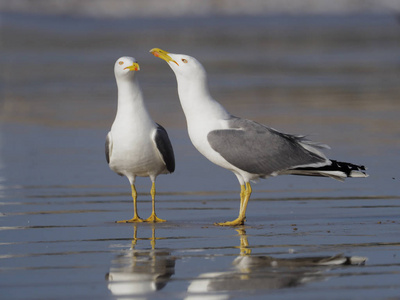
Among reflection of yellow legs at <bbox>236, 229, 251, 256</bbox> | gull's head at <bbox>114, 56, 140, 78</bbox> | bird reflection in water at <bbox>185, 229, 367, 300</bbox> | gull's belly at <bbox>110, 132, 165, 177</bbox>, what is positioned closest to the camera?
bird reflection in water at <bbox>185, 229, 367, 300</bbox>

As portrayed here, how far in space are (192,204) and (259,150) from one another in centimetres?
131

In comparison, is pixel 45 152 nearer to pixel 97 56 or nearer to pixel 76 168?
pixel 76 168

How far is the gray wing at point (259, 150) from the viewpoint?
29.9 ft

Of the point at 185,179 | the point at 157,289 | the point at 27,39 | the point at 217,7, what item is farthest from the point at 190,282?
the point at 217,7

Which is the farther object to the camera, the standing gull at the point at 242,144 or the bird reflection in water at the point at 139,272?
the standing gull at the point at 242,144

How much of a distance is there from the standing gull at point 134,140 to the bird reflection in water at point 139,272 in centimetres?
150

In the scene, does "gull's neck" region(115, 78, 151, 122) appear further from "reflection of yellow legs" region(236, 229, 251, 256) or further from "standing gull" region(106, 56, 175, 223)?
"reflection of yellow legs" region(236, 229, 251, 256)

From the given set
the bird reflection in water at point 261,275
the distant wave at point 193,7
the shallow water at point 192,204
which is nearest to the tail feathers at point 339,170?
the shallow water at point 192,204

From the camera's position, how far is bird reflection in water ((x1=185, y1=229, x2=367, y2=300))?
6641 mm

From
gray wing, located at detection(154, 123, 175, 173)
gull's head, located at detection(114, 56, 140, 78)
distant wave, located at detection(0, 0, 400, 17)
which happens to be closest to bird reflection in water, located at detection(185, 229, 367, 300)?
gray wing, located at detection(154, 123, 175, 173)

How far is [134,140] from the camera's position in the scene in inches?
371

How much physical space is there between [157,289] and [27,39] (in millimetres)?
43956

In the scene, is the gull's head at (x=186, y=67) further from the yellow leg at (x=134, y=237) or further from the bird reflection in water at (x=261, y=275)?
the bird reflection in water at (x=261, y=275)

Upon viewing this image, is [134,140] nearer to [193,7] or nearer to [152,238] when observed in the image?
[152,238]
